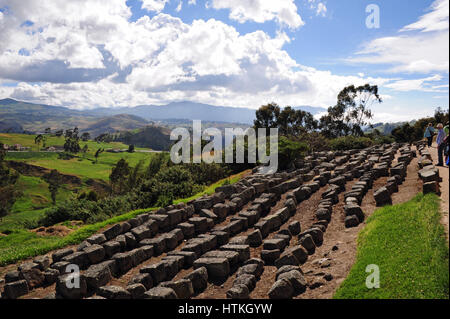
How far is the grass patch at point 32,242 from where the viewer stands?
1487 centimetres

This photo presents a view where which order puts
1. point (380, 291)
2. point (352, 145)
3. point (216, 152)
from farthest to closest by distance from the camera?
point (352, 145) < point (216, 152) < point (380, 291)

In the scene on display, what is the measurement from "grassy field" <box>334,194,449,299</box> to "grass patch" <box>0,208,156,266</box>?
12.7 metres

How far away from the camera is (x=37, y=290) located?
38.7ft

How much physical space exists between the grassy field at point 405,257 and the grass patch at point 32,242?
41.8 ft

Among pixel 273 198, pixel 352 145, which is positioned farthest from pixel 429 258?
pixel 352 145

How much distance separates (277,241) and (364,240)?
2944mm

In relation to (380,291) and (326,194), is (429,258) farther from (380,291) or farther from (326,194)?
(326,194)

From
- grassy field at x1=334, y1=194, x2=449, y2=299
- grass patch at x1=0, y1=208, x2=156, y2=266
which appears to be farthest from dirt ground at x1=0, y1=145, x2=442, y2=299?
grass patch at x1=0, y1=208, x2=156, y2=266

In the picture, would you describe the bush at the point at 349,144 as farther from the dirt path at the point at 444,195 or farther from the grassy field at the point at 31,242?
the grassy field at the point at 31,242

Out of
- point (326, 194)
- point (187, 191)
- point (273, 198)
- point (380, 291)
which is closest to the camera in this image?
point (380, 291)

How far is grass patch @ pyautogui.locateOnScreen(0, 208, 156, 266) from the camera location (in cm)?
1487

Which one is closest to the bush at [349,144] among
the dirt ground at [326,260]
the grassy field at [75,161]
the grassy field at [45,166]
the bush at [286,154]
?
the bush at [286,154]

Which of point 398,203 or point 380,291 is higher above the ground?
point 398,203

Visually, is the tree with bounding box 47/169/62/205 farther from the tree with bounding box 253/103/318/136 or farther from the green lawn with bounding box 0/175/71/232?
the tree with bounding box 253/103/318/136
